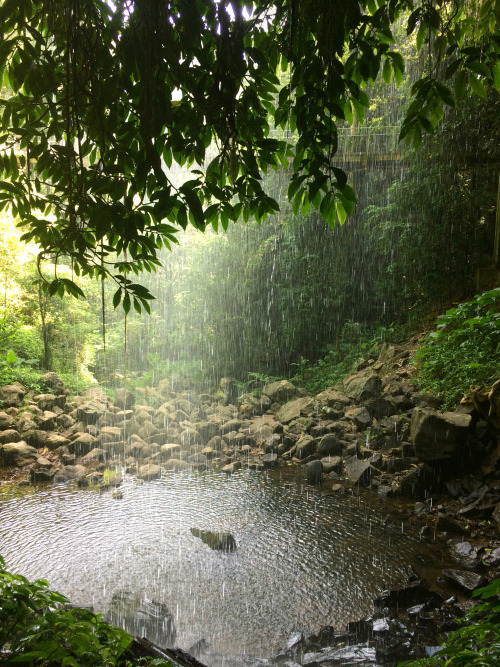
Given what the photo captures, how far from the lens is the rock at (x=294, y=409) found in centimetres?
874

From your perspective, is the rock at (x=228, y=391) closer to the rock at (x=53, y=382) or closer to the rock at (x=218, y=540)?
the rock at (x=53, y=382)

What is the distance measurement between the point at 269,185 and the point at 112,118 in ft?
33.2

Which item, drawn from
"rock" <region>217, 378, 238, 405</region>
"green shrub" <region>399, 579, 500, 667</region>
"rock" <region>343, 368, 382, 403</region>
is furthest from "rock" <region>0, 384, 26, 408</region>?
"green shrub" <region>399, 579, 500, 667</region>

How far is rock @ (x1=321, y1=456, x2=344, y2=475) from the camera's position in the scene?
666 cm

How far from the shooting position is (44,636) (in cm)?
117

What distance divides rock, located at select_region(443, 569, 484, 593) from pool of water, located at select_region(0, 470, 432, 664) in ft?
1.36

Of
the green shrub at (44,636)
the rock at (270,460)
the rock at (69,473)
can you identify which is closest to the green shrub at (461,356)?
the rock at (270,460)

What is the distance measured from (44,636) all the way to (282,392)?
30.0 ft

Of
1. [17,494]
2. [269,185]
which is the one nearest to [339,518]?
[17,494]

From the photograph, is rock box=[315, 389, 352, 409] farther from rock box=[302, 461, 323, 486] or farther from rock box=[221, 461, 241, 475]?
rock box=[221, 461, 241, 475]

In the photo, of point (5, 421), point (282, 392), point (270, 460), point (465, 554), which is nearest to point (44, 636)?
point (465, 554)

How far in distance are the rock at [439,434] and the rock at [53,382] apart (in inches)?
283

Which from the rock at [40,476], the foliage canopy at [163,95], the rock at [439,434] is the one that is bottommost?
the rock at [40,476]

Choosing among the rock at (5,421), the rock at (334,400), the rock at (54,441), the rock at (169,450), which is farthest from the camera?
the rock at (334,400)
